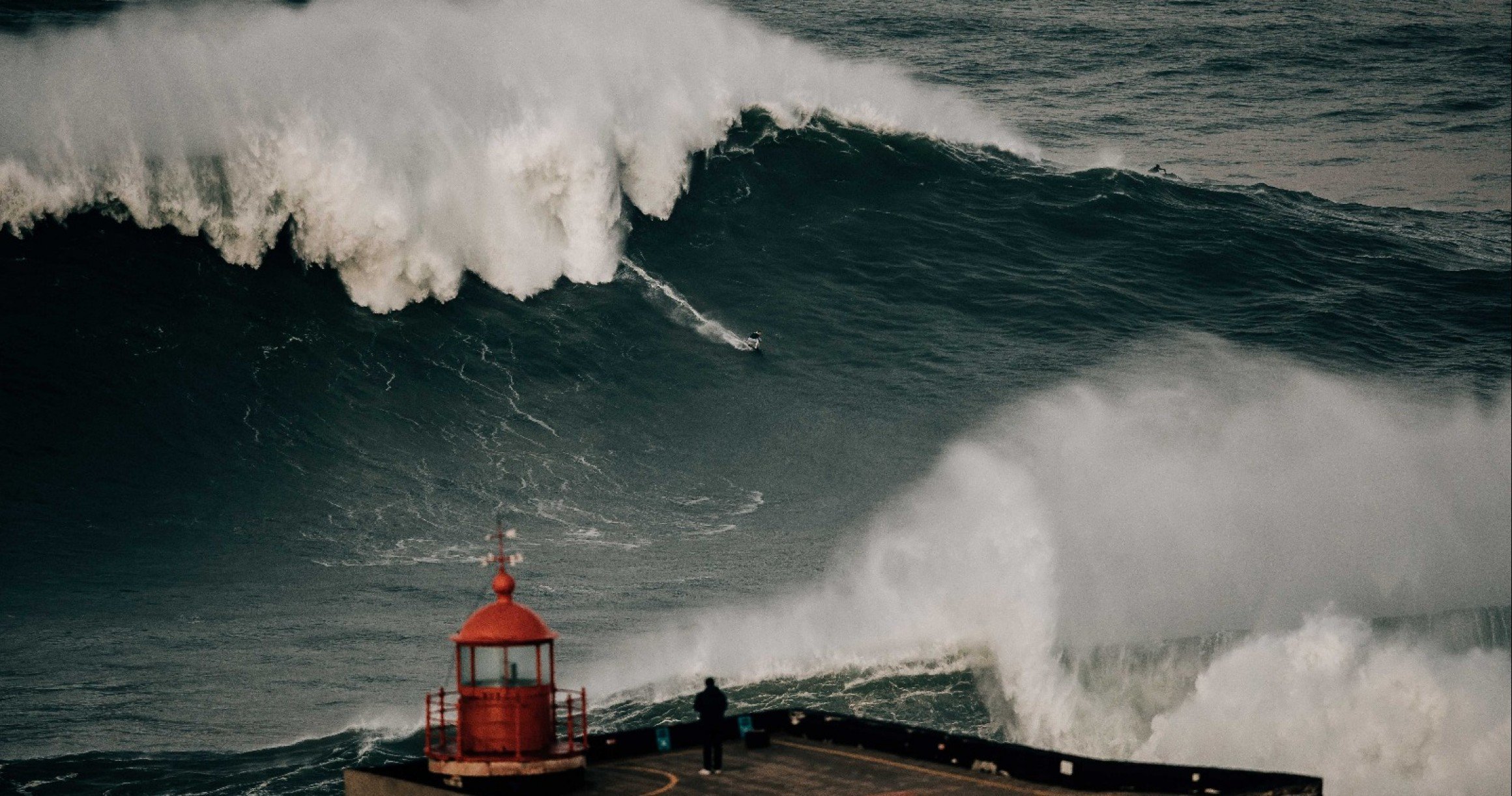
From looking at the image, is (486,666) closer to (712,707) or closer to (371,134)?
(712,707)

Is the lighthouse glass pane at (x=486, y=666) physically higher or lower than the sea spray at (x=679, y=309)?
lower

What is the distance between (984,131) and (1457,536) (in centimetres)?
2254

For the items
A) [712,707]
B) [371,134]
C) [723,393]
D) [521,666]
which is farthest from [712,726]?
[371,134]

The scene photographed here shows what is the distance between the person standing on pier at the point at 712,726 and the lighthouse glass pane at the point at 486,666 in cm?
161

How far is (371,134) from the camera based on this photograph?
33125 millimetres

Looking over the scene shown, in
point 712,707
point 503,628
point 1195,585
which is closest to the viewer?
point 503,628

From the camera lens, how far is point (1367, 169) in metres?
48.2

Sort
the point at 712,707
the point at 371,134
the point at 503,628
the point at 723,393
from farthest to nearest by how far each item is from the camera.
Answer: the point at 371,134, the point at 723,393, the point at 712,707, the point at 503,628

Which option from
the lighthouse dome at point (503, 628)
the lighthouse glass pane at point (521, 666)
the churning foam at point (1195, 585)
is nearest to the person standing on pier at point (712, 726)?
the lighthouse glass pane at point (521, 666)

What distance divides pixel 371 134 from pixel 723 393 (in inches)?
309

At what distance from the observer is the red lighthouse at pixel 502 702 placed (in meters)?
12.5

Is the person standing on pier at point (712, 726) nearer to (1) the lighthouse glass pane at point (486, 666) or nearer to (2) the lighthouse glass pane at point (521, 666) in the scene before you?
(2) the lighthouse glass pane at point (521, 666)

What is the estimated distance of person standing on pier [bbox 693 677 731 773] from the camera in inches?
535

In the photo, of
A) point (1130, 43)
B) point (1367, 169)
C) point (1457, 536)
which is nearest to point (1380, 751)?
point (1457, 536)
